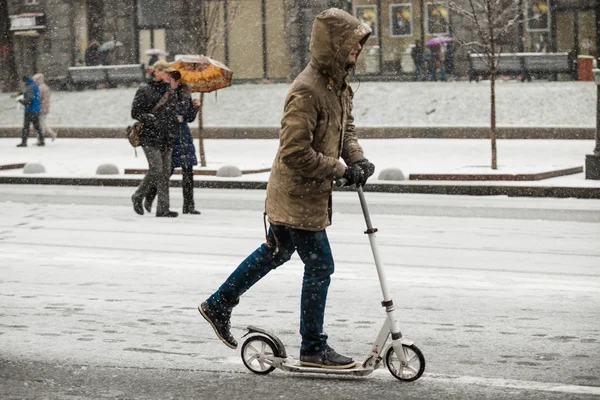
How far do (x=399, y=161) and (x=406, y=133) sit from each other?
5.24m

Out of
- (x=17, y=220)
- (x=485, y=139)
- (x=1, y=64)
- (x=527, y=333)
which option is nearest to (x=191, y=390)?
(x=527, y=333)

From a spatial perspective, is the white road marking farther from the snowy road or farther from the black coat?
the black coat

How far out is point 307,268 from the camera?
5988 millimetres

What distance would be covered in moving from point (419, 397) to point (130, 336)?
7.04ft

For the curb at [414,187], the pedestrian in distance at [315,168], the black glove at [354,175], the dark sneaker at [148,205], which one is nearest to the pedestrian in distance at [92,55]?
the curb at [414,187]

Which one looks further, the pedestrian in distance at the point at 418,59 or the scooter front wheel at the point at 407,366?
the pedestrian in distance at the point at 418,59

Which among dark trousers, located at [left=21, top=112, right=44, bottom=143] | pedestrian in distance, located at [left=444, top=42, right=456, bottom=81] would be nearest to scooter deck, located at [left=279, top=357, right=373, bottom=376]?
dark trousers, located at [left=21, top=112, right=44, bottom=143]

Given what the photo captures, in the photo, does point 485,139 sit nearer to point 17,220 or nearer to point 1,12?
point 17,220

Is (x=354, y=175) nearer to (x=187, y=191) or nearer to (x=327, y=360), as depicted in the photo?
(x=327, y=360)

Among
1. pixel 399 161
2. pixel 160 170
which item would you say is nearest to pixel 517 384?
pixel 160 170

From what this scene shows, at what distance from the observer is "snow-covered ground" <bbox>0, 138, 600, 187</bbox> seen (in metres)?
18.7

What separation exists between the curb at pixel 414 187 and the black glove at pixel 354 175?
10.3 meters

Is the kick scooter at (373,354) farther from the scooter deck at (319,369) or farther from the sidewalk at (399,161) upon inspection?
the sidewalk at (399,161)

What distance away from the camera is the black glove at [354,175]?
→ 5.79 meters
